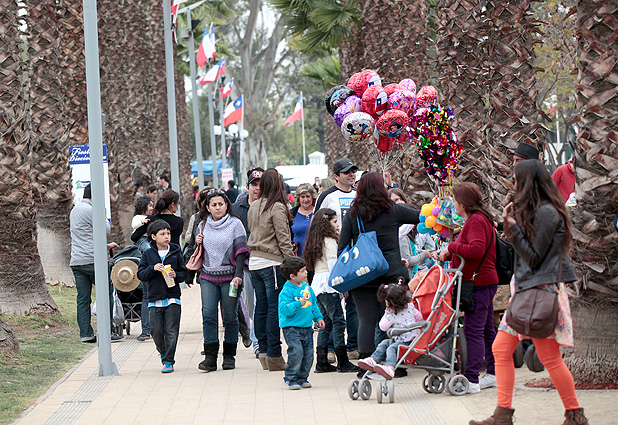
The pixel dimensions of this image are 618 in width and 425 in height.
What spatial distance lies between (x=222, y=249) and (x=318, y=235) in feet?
3.34

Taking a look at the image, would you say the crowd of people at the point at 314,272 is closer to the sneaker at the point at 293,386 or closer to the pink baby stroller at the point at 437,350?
the sneaker at the point at 293,386

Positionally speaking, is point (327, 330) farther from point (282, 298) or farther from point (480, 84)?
point (480, 84)

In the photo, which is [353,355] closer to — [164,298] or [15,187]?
[164,298]

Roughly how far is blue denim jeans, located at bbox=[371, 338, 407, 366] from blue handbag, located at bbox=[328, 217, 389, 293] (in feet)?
1.94

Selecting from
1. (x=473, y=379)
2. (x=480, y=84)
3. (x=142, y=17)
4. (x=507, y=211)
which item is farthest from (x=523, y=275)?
(x=142, y=17)

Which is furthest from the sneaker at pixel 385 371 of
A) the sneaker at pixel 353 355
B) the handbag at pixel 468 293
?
the sneaker at pixel 353 355

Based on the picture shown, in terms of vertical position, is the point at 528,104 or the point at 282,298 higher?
the point at 528,104

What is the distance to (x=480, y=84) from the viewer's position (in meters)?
11.6

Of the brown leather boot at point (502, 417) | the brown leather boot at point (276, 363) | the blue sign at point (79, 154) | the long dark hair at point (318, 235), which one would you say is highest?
the blue sign at point (79, 154)

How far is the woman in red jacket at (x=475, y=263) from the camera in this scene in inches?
289

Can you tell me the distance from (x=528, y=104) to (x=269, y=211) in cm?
315

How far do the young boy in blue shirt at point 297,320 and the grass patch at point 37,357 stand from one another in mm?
2262

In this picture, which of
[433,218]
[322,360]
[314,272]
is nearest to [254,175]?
[314,272]

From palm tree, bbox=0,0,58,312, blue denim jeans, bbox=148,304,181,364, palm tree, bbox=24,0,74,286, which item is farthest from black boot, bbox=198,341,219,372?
palm tree, bbox=24,0,74,286
